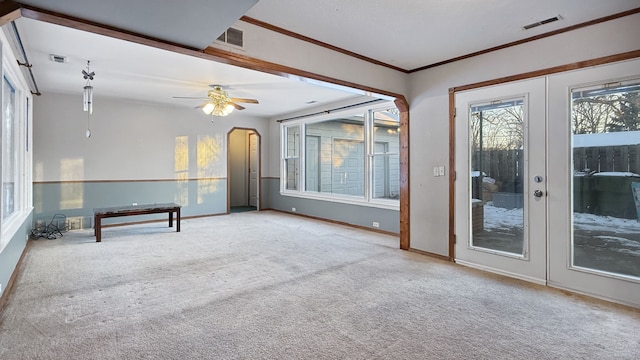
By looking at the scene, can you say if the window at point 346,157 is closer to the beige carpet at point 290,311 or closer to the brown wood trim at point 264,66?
the beige carpet at point 290,311

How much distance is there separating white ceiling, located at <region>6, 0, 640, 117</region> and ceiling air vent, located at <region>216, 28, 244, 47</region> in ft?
0.60

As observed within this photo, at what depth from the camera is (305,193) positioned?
7.42m

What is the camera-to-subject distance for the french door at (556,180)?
2.78m

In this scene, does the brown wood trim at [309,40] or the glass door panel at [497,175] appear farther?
the glass door panel at [497,175]

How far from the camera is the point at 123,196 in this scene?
640cm

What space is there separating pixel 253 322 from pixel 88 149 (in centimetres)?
551

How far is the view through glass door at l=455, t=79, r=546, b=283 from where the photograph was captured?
323cm

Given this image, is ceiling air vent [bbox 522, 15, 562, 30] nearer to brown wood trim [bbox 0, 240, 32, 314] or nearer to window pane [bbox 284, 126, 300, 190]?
brown wood trim [bbox 0, 240, 32, 314]

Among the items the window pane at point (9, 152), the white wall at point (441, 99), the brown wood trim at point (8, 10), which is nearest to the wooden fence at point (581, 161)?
the white wall at point (441, 99)

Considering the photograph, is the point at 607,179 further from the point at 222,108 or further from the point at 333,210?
the point at 222,108

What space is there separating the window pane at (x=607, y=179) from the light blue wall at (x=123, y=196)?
260 inches

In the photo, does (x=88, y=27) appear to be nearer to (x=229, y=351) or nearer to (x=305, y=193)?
(x=229, y=351)

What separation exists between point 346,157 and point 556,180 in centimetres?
416

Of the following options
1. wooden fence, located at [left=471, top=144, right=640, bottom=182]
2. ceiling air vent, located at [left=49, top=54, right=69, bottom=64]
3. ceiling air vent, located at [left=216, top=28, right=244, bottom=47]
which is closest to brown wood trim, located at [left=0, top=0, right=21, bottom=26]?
ceiling air vent, located at [left=216, top=28, right=244, bottom=47]
